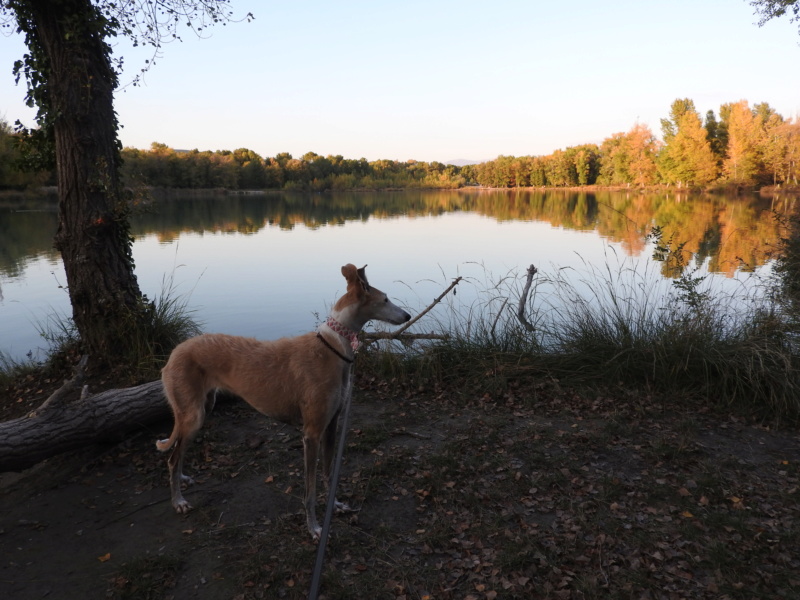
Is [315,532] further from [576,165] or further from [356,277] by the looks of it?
[576,165]

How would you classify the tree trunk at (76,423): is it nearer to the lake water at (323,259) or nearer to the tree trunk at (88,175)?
the tree trunk at (88,175)

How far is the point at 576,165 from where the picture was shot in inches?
5079

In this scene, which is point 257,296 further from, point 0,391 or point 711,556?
point 711,556

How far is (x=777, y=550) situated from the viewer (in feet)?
11.3

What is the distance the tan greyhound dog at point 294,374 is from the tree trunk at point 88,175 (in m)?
3.37

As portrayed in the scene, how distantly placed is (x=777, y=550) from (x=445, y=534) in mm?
2447

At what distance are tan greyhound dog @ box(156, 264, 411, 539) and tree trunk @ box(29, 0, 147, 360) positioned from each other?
337cm

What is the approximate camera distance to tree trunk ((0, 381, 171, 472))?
4.54m

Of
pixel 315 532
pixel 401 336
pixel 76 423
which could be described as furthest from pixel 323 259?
pixel 315 532

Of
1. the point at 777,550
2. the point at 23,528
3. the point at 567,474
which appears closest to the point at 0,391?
the point at 23,528

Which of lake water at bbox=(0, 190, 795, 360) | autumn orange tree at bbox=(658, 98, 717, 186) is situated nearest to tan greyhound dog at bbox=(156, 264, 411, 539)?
lake water at bbox=(0, 190, 795, 360)

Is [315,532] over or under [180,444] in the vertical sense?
under

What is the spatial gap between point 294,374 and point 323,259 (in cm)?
1871

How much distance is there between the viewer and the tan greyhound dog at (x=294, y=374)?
3.80m
